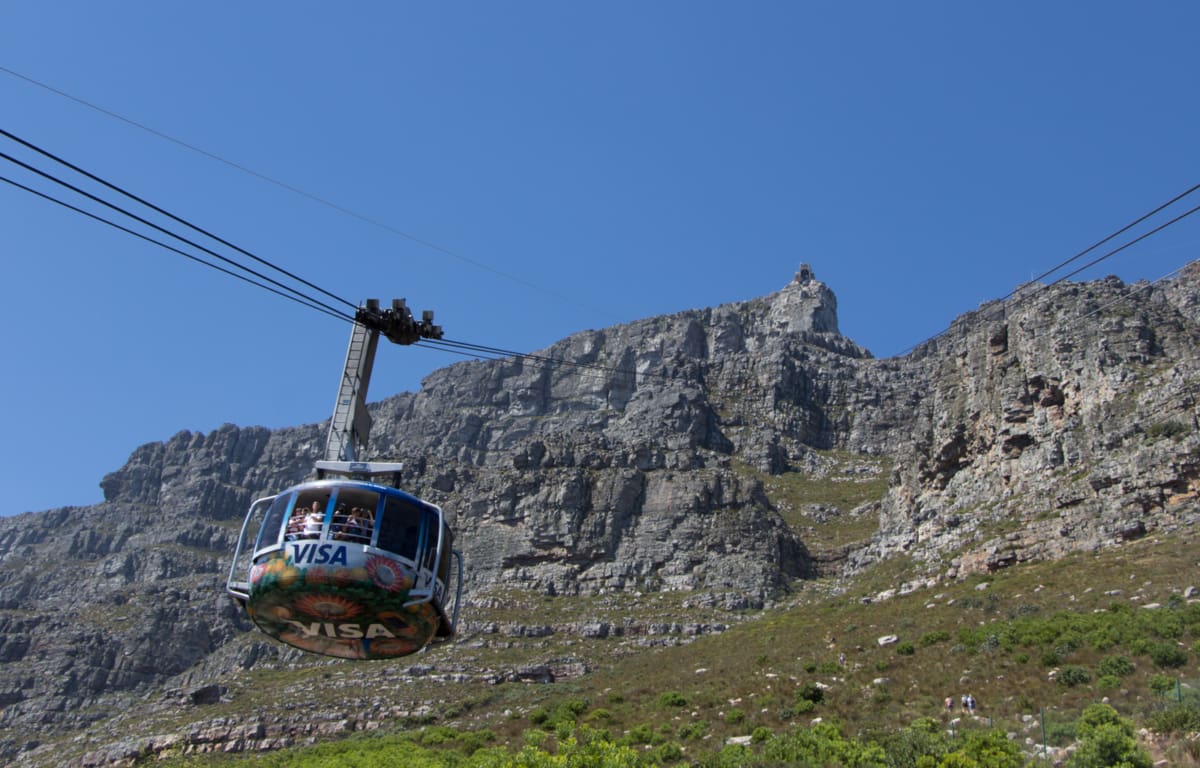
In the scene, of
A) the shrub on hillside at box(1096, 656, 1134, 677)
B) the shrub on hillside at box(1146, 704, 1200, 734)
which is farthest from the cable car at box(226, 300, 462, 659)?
the shrub on hillside at box(1096, 656, 1134, 677)

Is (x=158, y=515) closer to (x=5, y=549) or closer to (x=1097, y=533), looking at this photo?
(x=5, y=549)

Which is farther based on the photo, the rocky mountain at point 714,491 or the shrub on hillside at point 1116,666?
the rocky mountain at point 714,491

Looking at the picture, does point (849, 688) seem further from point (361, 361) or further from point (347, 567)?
point (347, 567)

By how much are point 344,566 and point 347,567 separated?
66mm

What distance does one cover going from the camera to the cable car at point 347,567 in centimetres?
1944

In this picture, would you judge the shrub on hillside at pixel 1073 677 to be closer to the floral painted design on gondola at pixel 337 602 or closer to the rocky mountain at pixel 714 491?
the rocky mountain at pixel 714 491

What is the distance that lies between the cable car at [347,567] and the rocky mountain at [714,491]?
5634 centimetres

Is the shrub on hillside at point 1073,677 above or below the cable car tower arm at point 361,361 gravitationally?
below

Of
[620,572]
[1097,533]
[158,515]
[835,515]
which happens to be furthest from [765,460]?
[158,515]

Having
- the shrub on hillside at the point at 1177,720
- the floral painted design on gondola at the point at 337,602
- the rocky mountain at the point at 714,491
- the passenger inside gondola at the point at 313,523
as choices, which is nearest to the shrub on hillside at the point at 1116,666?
the shrub on hillside at the point at 1177,720

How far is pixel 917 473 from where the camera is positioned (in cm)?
10144

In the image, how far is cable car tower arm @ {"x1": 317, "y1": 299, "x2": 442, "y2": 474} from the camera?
23547 mm

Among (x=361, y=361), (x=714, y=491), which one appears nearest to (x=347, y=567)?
(x=361, y=361)

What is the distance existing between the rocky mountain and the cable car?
56.3 metres
